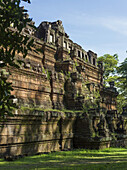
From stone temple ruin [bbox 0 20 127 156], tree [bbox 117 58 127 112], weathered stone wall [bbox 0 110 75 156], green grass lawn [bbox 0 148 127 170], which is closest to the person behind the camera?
green grass lawn [bbox 0 148 127 170]

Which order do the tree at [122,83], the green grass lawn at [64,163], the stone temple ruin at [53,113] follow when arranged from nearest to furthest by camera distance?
1. the green grass lawn at [64,163]
2. the stone temple ruin at [53,113]
3. the tree at [122,83]

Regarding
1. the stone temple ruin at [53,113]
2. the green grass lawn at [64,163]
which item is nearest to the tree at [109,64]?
the stone temple ruin at [53,113]

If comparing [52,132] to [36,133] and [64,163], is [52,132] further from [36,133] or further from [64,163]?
[64,163]

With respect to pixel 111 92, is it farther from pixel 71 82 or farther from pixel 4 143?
pixel 4 143

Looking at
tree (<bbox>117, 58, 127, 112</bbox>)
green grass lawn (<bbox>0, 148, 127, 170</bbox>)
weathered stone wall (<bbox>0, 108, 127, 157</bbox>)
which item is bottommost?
green grass lawn (<bbox>0, 148, 127, 170</bbox>)

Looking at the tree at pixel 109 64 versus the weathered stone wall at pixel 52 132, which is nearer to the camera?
the weathered stone wall at pixel 52 132

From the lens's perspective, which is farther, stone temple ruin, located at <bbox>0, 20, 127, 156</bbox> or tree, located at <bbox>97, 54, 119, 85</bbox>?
tree, located at <bbox>97, 54, 119, 85</bbox>

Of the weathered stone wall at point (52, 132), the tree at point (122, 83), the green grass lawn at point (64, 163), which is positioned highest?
the tree at point (122, 83)

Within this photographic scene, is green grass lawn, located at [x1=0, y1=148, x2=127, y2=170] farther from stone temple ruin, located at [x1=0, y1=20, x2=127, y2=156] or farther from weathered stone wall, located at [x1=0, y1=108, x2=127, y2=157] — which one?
stone temple ruin, located at [x1=0, y1=20, x2=127, y2=156]

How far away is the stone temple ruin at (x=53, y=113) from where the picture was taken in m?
11.1

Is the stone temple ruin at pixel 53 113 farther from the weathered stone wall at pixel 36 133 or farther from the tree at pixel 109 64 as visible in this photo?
the tree at pixel 109 64

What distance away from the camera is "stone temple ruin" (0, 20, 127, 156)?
1115cm

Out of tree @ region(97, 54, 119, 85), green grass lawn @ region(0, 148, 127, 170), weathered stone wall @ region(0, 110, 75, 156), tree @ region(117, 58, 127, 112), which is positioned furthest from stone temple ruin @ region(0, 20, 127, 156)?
tree @ region(97, 54, 119, 85)

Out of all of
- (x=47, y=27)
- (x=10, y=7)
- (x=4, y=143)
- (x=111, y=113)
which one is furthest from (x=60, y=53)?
(x=10, y=7)
